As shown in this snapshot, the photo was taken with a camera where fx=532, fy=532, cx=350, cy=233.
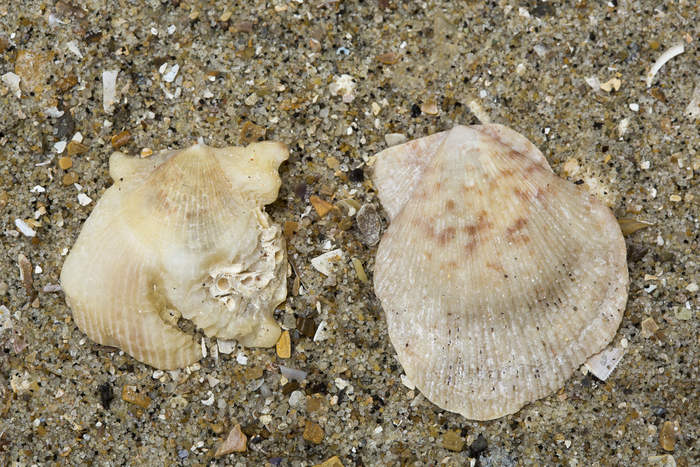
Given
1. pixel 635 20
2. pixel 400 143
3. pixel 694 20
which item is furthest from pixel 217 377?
pixel 694 20

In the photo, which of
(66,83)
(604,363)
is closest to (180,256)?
(66,83)

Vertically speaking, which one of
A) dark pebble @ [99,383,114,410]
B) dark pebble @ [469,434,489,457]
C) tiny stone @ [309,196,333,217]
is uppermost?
tiny stone @ [309,196,333,217]

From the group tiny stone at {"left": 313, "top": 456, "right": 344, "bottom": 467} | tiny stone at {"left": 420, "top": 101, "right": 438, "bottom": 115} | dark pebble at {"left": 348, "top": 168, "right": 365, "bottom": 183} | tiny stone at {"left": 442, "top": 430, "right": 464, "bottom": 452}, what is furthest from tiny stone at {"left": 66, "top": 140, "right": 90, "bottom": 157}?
tiny stone at {"left": 442, "top": 430, "right": 464, "bottom": 452}

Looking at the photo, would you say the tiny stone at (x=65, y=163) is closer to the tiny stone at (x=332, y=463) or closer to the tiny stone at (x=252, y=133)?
the tiny stone at (x=252, y=133)

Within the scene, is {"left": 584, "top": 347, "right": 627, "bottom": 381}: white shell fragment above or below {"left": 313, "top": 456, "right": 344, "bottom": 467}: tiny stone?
Answer: above

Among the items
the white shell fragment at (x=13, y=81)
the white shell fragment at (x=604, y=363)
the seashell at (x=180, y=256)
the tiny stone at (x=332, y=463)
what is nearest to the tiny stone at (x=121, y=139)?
the seashell at (x=180, y=256)

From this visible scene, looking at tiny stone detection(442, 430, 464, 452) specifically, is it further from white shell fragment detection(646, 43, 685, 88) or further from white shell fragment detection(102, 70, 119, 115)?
white shell fragment detection(102, 70, 119, 115)
